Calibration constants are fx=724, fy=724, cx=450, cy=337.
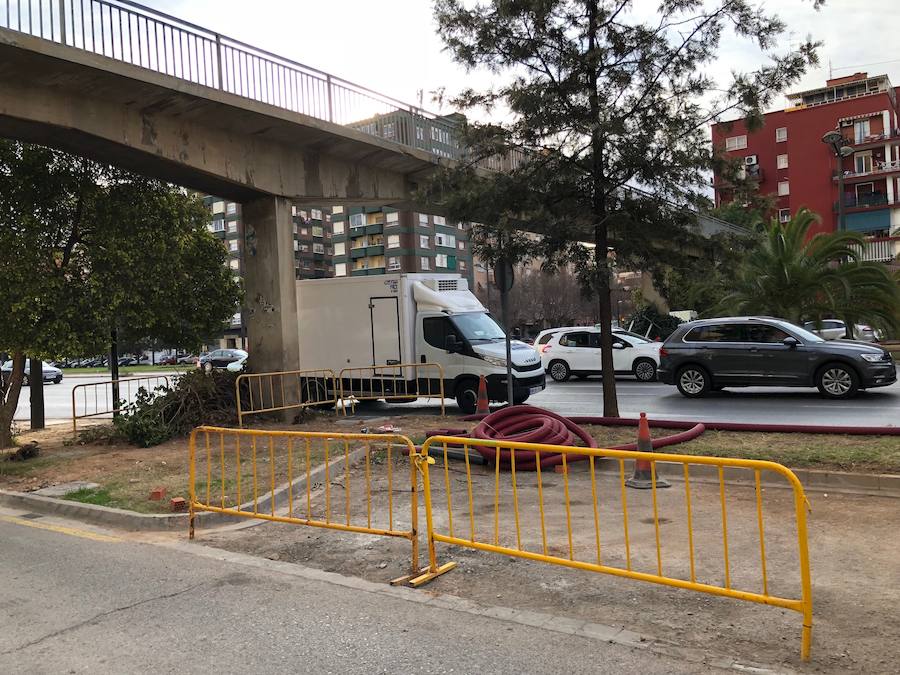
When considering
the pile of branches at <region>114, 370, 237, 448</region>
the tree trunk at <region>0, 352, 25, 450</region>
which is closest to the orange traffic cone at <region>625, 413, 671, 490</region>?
the pile of branches at <region>114, 370, 237, 448</region>

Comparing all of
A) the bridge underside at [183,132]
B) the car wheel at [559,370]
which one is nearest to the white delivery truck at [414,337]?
the bridge underside at [183,132]

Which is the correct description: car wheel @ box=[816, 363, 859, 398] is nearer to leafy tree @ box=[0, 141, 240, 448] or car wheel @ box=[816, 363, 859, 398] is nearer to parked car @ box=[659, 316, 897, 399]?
parked car @ box=[659, 316, 897, 399]

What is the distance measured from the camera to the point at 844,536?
5504mm

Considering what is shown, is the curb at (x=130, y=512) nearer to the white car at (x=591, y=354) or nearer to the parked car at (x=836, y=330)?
the white car at (x=591, y=354)

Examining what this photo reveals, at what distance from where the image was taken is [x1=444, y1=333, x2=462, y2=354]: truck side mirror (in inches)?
570

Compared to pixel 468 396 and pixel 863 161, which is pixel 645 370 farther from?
pixel 863 161

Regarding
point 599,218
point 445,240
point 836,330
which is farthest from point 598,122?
point 445,240

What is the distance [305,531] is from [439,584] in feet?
6.79

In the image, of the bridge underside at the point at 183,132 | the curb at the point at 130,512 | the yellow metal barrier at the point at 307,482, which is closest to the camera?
the yellow metal barrier at the point at 307,482

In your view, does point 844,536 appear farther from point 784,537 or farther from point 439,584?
point 439,584

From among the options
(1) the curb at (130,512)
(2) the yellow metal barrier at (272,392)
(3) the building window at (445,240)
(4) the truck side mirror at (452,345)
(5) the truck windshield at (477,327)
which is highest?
(3) the building window at (445,240)

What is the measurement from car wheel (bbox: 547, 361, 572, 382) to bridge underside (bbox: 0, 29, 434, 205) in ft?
25.9

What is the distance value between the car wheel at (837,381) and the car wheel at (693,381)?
2.23 m

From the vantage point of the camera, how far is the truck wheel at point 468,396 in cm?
1445
